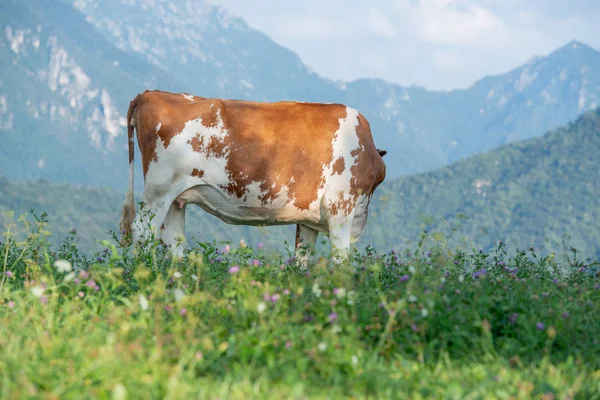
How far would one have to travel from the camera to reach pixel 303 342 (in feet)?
16.4

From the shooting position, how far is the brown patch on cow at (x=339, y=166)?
1008 centimetres

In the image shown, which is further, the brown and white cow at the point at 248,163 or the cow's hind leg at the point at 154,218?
the brown and white cow at the point at 248,163

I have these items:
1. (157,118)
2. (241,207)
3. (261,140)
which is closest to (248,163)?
(261,140)

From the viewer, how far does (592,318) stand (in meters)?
5.91

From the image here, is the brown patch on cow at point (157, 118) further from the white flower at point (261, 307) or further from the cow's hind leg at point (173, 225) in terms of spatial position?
the white flower at point (261, 307)

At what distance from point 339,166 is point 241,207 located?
1.34m

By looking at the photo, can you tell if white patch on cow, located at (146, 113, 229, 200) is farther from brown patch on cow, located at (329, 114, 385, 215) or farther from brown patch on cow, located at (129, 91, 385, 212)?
brown patch on cow, located at (329, 114, 385, 215)

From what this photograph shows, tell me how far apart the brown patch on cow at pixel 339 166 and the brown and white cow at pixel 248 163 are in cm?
1

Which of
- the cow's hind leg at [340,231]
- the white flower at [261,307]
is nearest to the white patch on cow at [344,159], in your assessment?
the cow's hind leg at [340,231]

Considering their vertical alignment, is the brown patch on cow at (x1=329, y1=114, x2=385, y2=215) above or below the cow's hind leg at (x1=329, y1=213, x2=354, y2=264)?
above

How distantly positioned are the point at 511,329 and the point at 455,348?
59 cm

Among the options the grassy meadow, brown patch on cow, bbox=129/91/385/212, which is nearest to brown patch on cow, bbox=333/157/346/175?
brown patch on cow, bbox=129/91/385/212

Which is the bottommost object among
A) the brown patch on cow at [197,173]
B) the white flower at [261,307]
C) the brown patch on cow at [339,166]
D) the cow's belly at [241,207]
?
the white flower at [261,307]

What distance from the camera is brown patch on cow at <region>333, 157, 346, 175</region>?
1008cm
